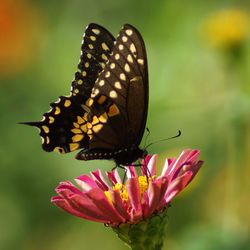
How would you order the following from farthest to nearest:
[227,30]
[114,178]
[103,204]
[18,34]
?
1. [18,34]
2. [227,30]
3. [114,178]
4. [103,204]

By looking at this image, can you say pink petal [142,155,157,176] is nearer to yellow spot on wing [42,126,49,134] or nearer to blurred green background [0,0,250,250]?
yellow spot on wing [42,126,49,134]

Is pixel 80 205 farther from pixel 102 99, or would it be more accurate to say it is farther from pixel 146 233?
pixel 102 99

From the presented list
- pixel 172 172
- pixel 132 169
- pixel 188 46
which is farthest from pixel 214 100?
pixel 172 172

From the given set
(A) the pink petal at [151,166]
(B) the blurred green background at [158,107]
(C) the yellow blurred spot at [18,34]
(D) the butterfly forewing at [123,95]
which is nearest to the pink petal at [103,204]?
(A) the pink petal at [151,166]

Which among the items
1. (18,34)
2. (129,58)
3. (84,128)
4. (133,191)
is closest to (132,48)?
(129,58)

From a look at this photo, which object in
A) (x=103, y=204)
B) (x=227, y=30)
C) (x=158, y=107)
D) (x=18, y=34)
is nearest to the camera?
(x=103, y=204)

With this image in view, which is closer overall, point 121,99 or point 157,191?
point 157,191

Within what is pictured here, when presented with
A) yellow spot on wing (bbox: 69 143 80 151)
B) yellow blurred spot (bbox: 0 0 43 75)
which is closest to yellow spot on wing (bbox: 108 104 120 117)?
yellow spot on wing (bbox: 69 143 80 151)
